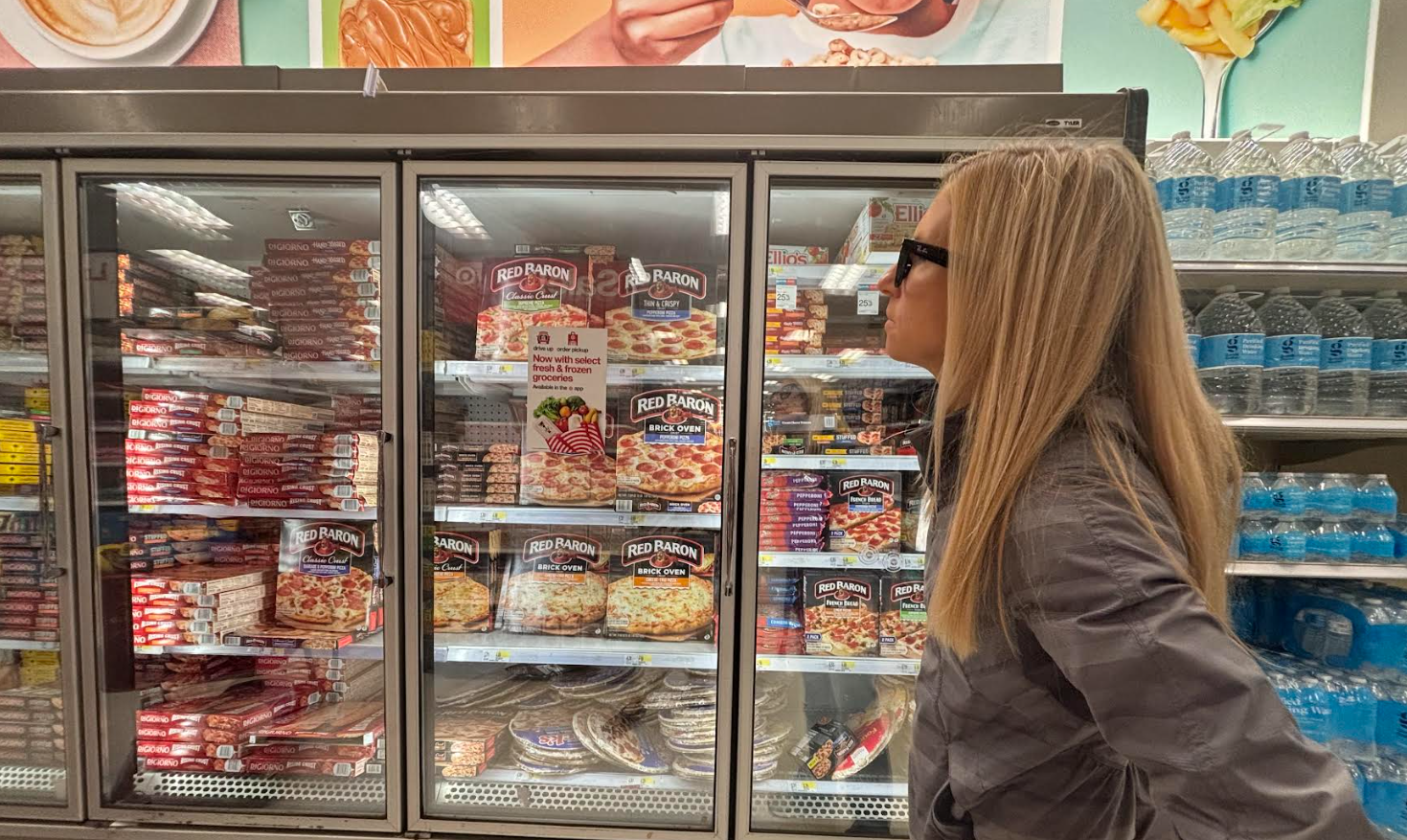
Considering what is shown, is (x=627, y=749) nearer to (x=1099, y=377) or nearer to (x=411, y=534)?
(x=411, y=534)

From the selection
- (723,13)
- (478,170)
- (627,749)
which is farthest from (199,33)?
(627,749)

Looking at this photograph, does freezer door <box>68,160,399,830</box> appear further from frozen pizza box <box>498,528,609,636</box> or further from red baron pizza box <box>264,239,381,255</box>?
frozen pizza box <box>498,528,609,636</box>

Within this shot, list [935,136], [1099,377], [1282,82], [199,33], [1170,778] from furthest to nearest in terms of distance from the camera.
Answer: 1. [199,33]
2. [1282,82]
3. [935,136]
4. [1099,377]
5. [1170,778]

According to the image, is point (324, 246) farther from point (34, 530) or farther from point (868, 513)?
point (868, 513)

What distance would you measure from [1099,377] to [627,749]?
1.68 metres

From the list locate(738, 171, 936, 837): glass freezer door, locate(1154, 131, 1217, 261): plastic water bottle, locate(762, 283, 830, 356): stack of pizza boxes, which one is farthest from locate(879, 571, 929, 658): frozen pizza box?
locate(1154, 131, 1217, 261): plastic water bottle

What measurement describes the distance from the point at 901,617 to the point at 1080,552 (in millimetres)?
1259

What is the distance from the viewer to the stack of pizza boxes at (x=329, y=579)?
180 centimetres

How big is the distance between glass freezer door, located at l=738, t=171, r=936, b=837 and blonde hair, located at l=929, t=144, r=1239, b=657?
2.93ft

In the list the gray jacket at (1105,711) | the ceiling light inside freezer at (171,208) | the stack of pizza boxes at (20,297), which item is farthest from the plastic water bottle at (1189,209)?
the stack of pizza boxes at (20,297)

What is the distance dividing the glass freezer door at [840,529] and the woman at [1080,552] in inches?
33.1

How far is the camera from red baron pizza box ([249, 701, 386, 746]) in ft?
5.79

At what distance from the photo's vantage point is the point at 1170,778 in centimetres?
60

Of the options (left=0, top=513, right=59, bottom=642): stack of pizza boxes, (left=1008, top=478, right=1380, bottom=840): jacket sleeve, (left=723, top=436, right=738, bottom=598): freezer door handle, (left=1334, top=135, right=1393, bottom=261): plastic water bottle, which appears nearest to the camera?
(left=1008, top=478, right=1380, bottom=840): jacket sleeve
